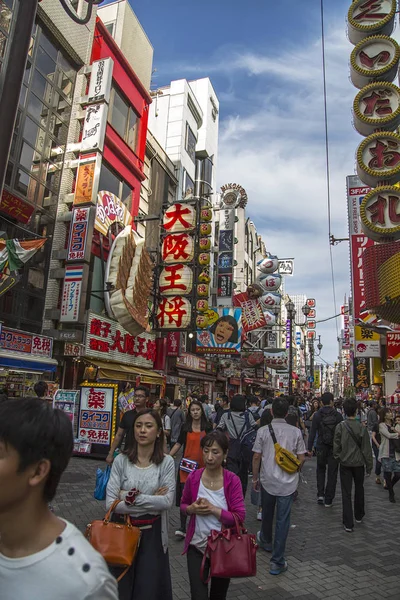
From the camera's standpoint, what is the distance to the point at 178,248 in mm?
19234

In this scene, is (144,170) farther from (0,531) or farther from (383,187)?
(0,531)

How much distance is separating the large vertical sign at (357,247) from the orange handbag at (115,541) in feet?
50.5

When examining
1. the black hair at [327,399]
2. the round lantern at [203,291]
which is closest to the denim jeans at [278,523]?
the black hair at [327,399]

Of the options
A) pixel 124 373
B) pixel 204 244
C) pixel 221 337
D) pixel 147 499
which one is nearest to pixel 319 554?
pixel 147 499

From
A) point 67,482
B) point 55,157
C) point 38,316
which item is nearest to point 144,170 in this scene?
point 55,157

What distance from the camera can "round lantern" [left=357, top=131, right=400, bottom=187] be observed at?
442 inches

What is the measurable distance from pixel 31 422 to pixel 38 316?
14.8 metres

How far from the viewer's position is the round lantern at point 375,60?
11797mm

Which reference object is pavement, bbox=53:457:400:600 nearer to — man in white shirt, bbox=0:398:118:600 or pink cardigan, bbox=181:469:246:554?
pink cardigan, bbox=181:469:246:554

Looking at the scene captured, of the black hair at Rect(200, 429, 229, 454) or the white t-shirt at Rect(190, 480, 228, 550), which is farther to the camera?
the black hair at Rect(200, 429, 229, 454)

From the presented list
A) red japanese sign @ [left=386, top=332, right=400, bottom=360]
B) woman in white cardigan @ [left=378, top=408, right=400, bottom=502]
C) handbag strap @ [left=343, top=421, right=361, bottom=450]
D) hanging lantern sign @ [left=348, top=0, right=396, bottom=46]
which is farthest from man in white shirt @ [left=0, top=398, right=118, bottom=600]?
red japanese sign @ [left=386, top=332, right=400, bottom=360]

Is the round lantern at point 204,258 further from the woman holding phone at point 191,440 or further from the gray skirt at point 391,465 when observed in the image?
the woman holding phone at point 191,440

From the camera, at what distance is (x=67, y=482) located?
9227 mm

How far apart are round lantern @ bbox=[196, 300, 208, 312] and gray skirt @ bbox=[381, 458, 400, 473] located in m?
10.8
